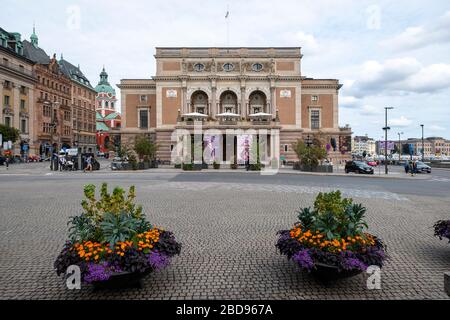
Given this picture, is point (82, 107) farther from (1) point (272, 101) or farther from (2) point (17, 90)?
(1) point (272, 101)

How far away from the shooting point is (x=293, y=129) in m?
52.8

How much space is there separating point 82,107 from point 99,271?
95809mm

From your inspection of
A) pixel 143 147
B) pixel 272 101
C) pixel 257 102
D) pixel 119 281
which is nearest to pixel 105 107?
pixel 257 102

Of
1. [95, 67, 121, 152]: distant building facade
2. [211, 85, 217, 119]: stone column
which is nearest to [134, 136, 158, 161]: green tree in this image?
[211, 85, 217, 119]: stone column

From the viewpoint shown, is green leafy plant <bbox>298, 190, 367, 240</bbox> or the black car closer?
green leafy plant <bbox>298, 190, 367, 240</bbox>

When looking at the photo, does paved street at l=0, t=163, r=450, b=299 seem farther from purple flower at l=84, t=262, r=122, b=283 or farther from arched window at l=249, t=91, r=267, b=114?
arched window at l=249, t=91, r=267, b=114

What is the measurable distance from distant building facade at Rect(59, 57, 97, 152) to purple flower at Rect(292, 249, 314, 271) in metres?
87.5

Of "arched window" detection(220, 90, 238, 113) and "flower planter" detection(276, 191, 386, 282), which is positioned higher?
"arched window" detection(220, 90, 238, 113)

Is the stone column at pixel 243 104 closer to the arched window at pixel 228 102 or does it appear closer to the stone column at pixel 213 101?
the arched window at pixel 228 102

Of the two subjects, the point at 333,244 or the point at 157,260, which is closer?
the point at 157,260

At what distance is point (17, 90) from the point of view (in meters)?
60.1

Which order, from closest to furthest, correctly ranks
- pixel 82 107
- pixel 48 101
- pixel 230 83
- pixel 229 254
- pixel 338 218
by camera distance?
pixel 338 218
pixel 229 254
pixel 230 83
pixel 48 101
pixel 82 107

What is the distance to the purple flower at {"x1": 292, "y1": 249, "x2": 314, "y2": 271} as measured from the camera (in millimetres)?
4535

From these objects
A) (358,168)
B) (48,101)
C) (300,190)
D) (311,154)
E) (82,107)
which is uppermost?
(82,107)
